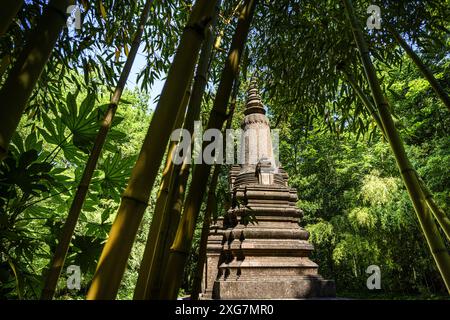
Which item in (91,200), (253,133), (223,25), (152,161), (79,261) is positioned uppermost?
(253,133)

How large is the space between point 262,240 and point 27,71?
15.2ft

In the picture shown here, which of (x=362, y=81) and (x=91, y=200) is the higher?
(x=362, y=81)

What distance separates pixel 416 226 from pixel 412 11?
1032cm

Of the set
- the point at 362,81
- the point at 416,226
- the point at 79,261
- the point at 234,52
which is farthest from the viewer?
the point at 416,226

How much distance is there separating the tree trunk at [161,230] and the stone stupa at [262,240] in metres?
2.42

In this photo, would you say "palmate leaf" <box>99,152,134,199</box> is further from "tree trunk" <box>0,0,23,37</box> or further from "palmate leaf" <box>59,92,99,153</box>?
"tree trunk" <box>0,0,23,37</box>

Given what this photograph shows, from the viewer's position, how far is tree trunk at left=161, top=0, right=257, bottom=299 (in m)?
0.88

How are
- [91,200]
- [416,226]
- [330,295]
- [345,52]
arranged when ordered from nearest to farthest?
[91,200]
[345,52]
[330,295]
[416,226]

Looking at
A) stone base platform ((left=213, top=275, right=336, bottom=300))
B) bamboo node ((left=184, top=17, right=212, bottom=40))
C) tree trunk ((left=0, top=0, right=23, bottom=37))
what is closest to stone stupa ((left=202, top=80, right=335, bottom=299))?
stone base platform ((left=213, top=275, right=336, bottom=300))

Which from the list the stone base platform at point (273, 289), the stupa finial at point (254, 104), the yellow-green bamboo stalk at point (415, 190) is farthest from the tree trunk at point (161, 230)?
the stupa finial at point (254, 104)

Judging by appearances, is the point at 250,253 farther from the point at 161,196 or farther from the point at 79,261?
the point at 161,196

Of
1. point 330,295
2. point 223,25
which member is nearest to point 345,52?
point 223,25

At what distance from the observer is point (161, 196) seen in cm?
128

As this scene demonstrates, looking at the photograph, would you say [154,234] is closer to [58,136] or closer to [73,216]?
[73,216]
